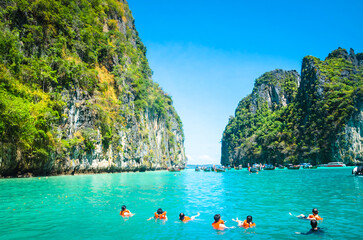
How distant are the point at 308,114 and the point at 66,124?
251 ft

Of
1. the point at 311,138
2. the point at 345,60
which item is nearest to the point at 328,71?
the point at 345,60

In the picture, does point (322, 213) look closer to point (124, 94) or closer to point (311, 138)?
point (124, 94)

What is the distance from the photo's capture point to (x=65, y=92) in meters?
36.4

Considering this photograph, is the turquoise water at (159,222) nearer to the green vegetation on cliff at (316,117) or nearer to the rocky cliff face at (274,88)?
the green vegetation on cliff at (316,117)

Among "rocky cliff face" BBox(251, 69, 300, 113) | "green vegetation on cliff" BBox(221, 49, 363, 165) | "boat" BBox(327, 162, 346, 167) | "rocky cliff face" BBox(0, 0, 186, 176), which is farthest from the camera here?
"rocky cliff face" BBox(251, 69, 300, 113)

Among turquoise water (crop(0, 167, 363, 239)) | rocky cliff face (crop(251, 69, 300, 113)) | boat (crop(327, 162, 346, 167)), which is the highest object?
rocky cliff face (crop(251, 69, 300, 113))

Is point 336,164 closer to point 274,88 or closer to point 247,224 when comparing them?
point 247,224

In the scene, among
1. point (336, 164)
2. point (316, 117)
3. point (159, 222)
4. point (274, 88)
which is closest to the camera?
point (159, 222)

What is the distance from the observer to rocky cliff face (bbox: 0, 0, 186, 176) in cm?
2741

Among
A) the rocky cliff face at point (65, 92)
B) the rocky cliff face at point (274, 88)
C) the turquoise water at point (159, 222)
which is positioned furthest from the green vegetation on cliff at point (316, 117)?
the turquoise water at point (159, 222)

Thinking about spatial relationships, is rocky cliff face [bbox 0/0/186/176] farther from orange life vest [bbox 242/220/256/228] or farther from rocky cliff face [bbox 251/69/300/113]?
rocky cliff face [bbox 251/69/300/113]

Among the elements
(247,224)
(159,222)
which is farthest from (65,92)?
(247,224)

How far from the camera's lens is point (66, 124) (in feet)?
119

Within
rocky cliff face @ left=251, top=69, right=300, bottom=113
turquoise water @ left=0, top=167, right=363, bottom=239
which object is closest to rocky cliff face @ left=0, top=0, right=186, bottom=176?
turquoise water @ left=0, top=167, right=363, bottom=239
